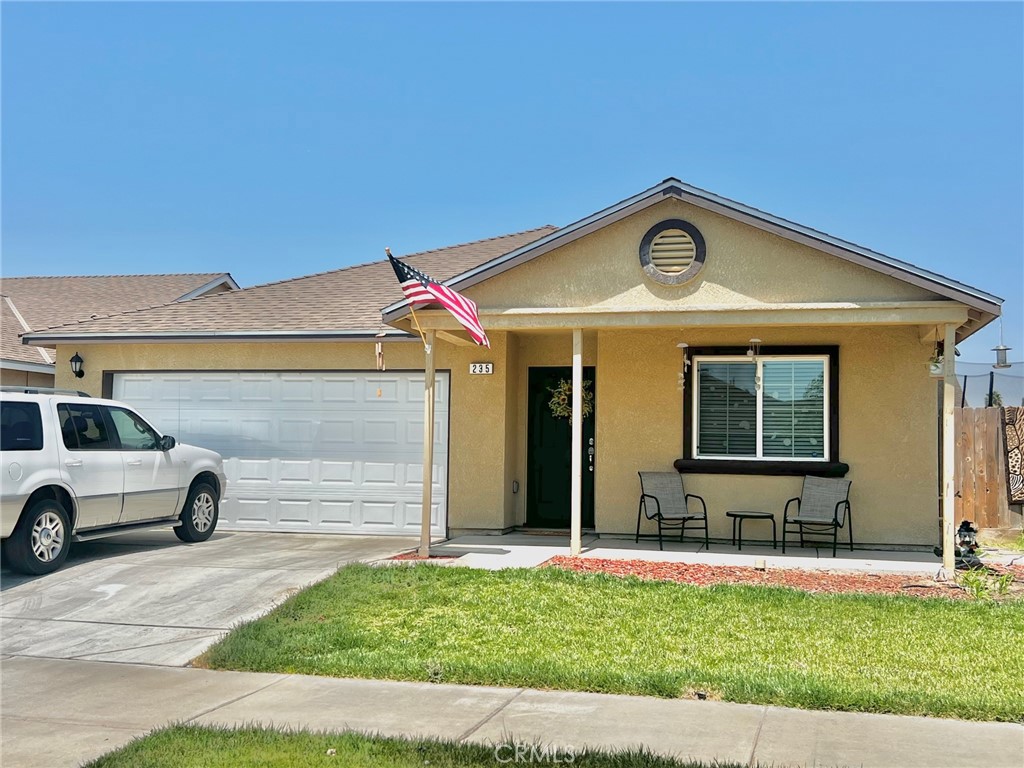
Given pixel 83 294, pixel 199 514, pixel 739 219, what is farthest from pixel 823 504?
pixel 83 294

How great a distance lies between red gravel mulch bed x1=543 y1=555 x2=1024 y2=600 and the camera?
8928 millimetres

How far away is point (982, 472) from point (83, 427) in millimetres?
11858

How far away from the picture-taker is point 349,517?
1331 centimetres

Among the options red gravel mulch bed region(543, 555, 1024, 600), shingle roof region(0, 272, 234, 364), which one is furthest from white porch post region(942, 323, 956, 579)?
shingle roof region(0, 272, 234, 364)

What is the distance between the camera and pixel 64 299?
20016 mm

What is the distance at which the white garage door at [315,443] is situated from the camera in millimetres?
13172

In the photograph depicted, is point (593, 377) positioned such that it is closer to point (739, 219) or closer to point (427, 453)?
point (427, 453)

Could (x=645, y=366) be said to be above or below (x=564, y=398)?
above

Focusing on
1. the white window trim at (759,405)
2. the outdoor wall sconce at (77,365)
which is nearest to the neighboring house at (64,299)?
the outdoor wall sconce at (77,365)

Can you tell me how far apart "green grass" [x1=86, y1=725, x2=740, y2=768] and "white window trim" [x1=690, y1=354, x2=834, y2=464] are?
7.78 m

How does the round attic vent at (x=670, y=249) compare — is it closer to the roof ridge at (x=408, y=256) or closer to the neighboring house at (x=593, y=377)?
the neighboring house at (x=593, y=377)

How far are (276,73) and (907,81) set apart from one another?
441 inches

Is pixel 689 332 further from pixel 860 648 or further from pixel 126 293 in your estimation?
pixel 126 293

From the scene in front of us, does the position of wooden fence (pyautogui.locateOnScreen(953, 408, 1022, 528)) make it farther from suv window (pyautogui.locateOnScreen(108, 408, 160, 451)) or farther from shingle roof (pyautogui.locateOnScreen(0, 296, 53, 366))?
shingle roof (pyautogui.locateOnScreen(0, 296, 53, 366))
